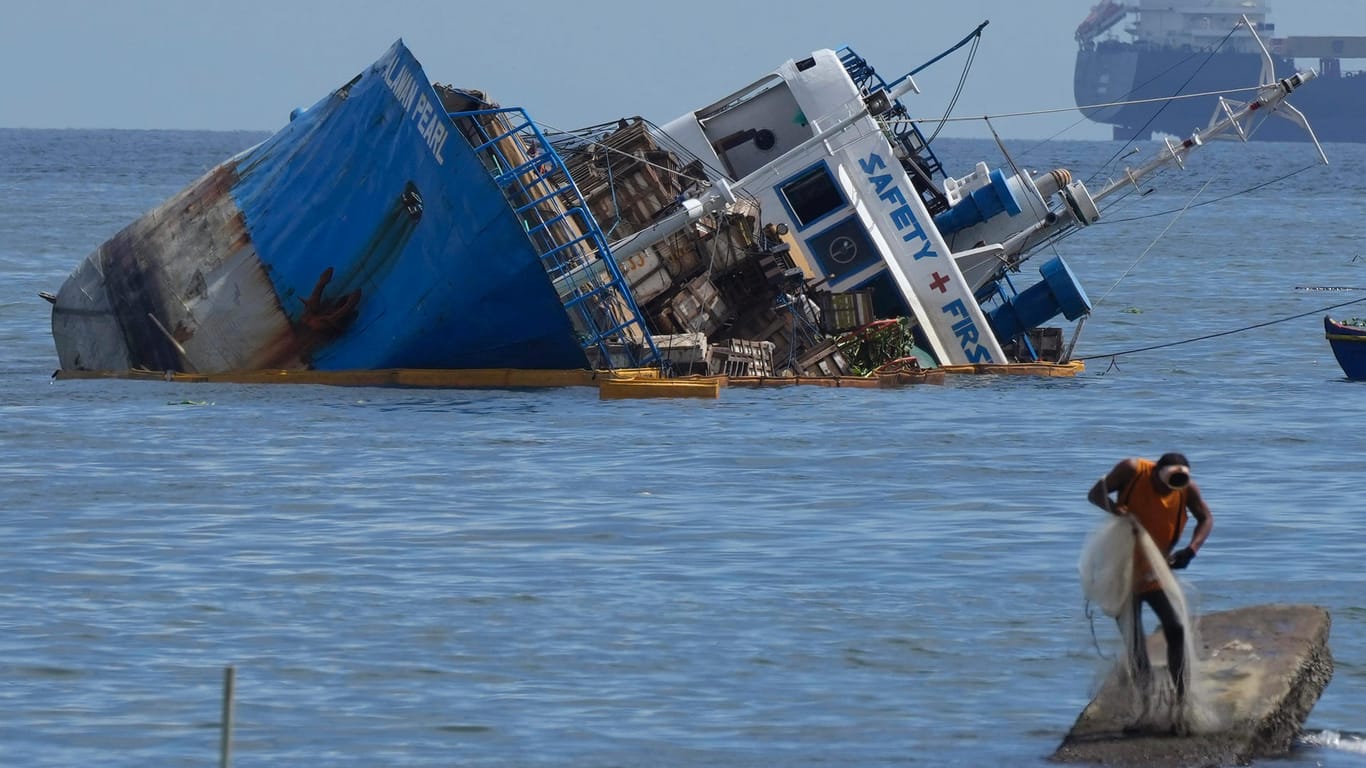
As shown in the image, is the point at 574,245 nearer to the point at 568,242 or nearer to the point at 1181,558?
the point at 568,242

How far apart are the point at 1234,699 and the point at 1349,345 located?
2137 cm

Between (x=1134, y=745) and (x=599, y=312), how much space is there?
1587 cm

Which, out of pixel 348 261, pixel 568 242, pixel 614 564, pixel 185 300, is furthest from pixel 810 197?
pixel 614 564

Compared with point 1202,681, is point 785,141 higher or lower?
higher

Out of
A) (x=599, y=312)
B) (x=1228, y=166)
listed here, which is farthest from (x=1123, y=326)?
(x=1228, y=166)

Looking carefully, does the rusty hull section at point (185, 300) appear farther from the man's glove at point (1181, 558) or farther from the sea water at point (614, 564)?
the man's glove at point (1181, 558)

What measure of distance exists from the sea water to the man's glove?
4.57 feet

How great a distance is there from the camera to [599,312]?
2759 cm

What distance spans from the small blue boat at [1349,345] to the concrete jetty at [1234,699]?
64.2 ft

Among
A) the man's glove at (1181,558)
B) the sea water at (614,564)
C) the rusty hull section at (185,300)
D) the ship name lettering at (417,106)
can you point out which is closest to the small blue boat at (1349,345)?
the sea water at (614,564)

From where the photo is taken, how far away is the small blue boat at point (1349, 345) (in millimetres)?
32688

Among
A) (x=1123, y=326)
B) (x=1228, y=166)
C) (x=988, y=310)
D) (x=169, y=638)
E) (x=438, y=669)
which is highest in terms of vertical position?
(x=169, y=638)

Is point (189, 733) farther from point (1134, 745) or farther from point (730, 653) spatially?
point (1134, 745)

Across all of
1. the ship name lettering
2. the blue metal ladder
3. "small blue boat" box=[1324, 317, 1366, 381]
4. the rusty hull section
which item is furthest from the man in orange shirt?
"small blue boat" box=[1324, 317, 1366, 381]
